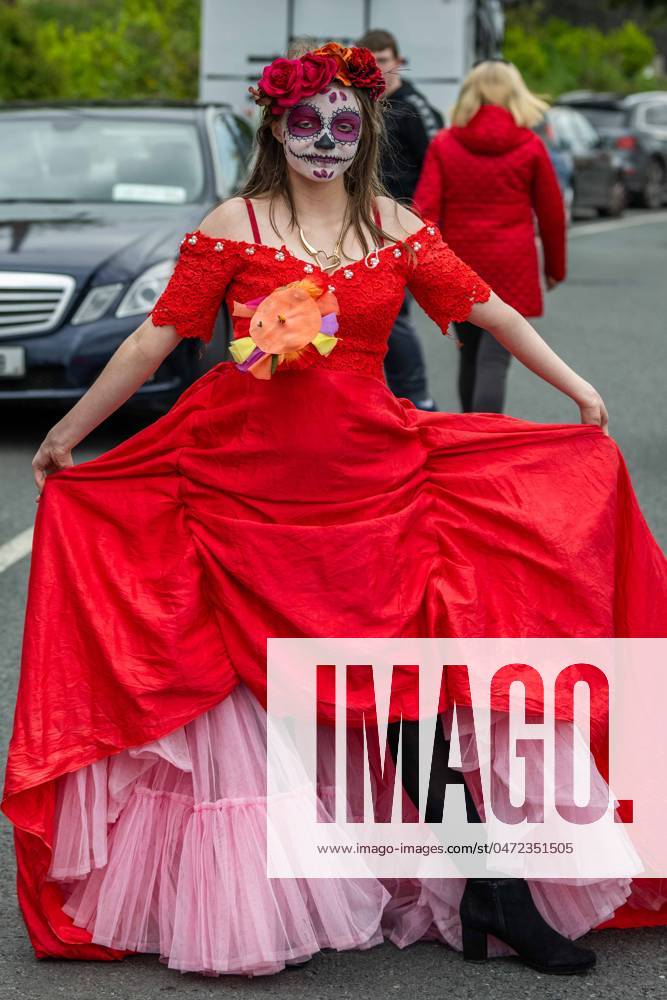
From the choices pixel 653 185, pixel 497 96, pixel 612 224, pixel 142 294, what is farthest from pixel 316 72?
pixel 653 185

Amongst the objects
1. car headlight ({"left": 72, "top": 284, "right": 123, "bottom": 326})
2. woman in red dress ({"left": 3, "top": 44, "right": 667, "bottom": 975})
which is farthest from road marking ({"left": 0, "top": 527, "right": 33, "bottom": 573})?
woman in red dress ({"left": 3, "top": 44, "right": 667, "bottom": 975})

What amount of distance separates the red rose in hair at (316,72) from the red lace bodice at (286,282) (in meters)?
0.36

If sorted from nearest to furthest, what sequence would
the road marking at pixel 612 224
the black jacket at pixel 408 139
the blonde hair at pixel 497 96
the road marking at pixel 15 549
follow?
the road marking at pixel 15 549
the blonde hair at pixel 497 96
the black jacket at pixel 408 139
the road marking at pixel 612 224

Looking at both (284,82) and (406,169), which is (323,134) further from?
(406,169)

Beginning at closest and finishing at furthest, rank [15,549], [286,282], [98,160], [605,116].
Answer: [286,282], [15,549], [98,160], [605,116]

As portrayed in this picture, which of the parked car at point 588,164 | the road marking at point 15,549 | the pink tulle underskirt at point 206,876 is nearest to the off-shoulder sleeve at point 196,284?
the pink tulle underskirt at point 206,876

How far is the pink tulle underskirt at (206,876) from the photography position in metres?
3.58

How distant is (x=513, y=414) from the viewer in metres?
9.81

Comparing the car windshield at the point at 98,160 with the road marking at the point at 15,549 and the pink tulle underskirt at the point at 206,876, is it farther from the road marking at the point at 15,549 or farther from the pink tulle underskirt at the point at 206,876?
the pink tulle underskirt at the point at 206,876

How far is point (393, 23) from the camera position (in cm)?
1742

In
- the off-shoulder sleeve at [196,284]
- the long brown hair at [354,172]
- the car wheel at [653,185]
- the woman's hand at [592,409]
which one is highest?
the long brown hair at [354,172]

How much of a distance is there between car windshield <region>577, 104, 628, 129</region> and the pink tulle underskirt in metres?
25.1

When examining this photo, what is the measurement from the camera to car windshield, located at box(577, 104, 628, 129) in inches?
1097

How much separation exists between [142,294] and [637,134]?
19.3 m
